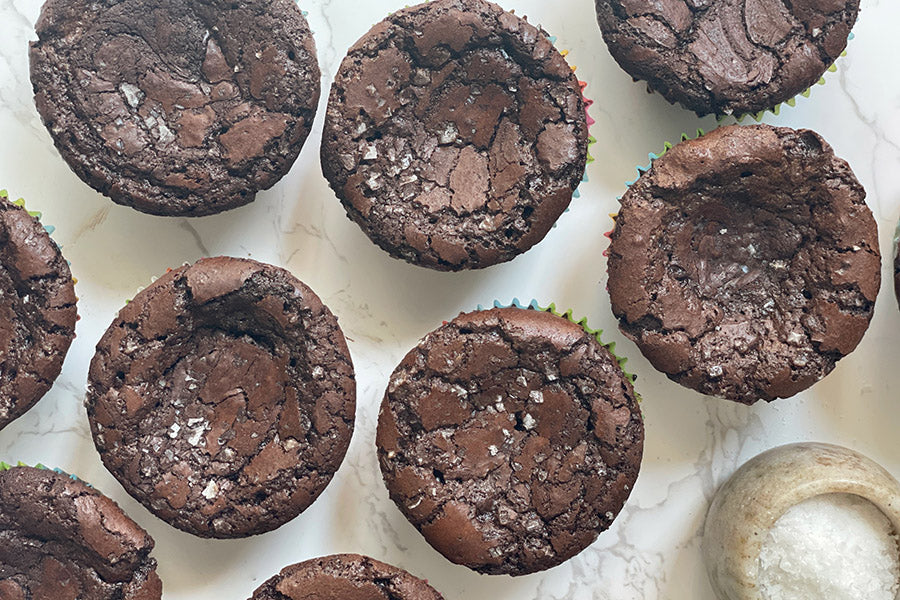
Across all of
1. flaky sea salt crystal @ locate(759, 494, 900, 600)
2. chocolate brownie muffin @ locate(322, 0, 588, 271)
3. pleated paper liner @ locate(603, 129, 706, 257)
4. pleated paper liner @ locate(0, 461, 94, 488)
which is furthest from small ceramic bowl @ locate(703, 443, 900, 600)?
pleated paper liner @ locate(0, 461, 94, 488)

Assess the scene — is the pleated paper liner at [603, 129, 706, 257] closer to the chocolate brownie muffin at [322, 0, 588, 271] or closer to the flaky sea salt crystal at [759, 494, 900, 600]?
the chocolate brownie muffin at [322, 0, 588, 271]

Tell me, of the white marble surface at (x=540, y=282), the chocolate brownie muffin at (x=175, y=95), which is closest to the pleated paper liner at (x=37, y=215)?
the white marble surface at (x=540, y=282)

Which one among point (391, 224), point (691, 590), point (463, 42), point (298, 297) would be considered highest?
point (463, 42)

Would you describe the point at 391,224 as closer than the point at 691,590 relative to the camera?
Yes

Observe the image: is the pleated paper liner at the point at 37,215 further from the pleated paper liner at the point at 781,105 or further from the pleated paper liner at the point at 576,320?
the pleated paper liner at the point at 781,105

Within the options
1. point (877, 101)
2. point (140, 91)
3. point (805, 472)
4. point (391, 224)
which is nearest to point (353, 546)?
point (391, 224)

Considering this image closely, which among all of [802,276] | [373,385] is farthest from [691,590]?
[373,385]

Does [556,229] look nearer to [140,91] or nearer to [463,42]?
[463,42]

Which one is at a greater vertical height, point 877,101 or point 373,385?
point 877,101
